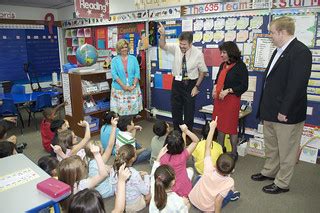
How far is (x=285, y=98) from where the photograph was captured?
2324mm

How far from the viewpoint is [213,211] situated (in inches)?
84.4

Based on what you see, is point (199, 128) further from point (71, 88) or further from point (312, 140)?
point (71, 88)

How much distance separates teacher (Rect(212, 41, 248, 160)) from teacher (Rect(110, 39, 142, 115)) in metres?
1.54

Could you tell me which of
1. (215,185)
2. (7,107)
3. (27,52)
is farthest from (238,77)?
(27,52)

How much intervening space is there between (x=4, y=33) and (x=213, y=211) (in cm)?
664

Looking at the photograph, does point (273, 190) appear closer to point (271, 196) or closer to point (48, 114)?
point (271, 196)

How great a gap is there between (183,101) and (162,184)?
2.17 metres

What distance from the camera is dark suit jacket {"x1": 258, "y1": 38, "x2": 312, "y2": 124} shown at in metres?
2.25

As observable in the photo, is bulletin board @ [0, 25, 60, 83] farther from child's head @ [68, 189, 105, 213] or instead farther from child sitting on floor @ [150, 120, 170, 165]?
child's head @ [68, 189, 105, 213]

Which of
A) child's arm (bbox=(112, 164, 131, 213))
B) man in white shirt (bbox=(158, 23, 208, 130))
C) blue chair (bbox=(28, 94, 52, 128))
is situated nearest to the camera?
child's arm (bbox=(112, 164, 131, 213))

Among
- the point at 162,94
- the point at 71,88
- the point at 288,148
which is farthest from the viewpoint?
the point at 162,94

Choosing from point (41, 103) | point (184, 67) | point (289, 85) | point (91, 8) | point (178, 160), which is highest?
point (91, 8)

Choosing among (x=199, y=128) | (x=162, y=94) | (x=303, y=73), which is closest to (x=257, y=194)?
(x=303, y=73)

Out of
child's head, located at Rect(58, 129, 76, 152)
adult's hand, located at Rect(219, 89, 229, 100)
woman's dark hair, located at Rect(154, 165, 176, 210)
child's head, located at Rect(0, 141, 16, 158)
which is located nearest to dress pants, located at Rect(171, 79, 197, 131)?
adult's hand, located at Rect(219, 89, 229, 100)
